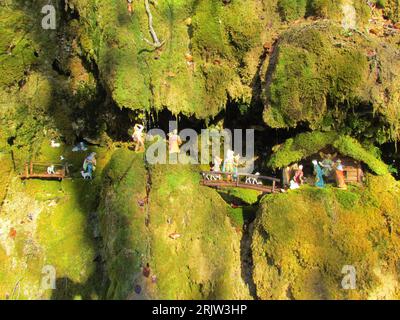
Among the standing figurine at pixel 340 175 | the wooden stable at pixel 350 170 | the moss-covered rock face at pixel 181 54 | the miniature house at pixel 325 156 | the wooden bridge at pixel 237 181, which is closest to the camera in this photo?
the standing figurine at pixel 340 175

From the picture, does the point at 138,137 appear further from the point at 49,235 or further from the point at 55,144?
the point at 49,235

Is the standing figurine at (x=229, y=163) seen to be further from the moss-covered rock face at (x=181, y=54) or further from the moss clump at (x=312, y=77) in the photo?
the moss clump at (x=312, y=77)

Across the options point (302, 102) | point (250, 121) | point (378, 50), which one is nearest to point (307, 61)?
point (302, 102)

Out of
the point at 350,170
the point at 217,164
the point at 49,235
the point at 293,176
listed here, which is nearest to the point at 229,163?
the point at 217,164

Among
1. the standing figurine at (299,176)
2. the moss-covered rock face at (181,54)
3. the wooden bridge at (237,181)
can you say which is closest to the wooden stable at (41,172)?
the moss-covered rock face at (181,54)

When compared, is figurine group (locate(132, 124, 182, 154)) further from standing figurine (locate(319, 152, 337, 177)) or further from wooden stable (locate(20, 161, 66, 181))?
standing figurine (locate(319, 152, 337, 177))

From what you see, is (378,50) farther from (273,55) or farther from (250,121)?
(250,121)
